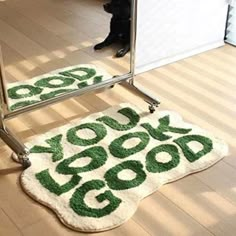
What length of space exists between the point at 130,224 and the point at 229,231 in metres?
0.34

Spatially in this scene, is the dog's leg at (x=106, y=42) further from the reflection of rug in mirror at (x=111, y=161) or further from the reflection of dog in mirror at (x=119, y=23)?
the reflection of rug in mirror at (x=111, y=161)

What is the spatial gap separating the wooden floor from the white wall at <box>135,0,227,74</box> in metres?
0.07

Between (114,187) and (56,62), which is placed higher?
(56,62)

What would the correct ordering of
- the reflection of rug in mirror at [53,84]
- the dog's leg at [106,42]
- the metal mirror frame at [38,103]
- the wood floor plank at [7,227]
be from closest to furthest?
the wood floor plank at [7,227]
the metal mirror frame at [38,103]
the reflection of rug in mirror at [53,84]
the dog's leg at [106,42]

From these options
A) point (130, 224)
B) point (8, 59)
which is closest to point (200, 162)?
point (130, 224)

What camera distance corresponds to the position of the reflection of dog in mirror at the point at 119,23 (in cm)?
212

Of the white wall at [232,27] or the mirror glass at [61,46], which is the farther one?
the white wall at [232,27]

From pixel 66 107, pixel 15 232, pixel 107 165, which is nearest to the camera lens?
pixel 15 232

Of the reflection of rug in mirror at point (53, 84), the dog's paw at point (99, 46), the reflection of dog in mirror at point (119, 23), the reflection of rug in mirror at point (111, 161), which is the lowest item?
the reflection of rug in mirror at point (111, 161)

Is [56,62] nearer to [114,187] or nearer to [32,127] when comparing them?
[32,127]

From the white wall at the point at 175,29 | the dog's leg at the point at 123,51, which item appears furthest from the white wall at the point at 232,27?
the dog's leg at the point at 123,51

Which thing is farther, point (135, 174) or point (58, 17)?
point (58, 17)

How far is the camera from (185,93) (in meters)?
2.28

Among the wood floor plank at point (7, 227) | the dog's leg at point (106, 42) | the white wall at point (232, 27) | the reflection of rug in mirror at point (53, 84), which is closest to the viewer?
the wood floor plank at point (7, 227)
